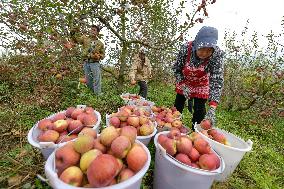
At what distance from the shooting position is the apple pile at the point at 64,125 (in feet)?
8.80

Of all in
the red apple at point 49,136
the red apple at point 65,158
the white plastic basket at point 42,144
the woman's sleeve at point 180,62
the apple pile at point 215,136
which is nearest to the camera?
the red apple at point 65,158

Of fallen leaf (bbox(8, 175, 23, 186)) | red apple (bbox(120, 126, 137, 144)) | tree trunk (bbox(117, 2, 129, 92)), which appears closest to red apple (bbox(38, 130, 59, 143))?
fallen leaf (bbox(8, 175, 23, 186))

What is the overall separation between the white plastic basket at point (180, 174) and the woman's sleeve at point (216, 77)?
136 cm

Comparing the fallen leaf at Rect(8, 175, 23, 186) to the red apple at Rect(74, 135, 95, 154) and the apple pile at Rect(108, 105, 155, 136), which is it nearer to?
the red apple at Rect(74, 135, 95, 154)

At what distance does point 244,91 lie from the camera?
8.46 metres

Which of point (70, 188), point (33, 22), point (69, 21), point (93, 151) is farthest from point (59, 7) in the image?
point (70, 188)

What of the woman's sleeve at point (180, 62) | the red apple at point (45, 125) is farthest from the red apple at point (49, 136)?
the woman's sleeve at point (180, 62)

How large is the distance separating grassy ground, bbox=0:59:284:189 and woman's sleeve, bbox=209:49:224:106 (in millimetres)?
1020

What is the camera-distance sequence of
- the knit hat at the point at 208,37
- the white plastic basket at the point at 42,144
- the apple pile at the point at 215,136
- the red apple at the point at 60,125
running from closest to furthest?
the white plastic basket at the point at 42,144, the red apple at the point at 60,125, the apple pile at the point at 215,136, the knit hat at the point at 208,37

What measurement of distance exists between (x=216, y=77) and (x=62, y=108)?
114 inches

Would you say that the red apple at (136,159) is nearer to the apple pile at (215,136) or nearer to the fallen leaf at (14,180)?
the fallen leaf at (14,180)

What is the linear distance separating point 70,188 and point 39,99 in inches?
156

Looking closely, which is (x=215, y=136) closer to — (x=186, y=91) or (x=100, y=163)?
(x=186, y=91)

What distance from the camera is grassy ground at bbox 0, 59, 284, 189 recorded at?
3.00m
